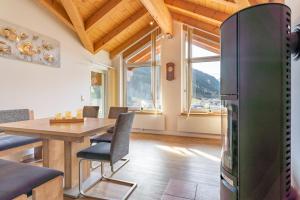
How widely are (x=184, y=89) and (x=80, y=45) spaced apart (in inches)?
117

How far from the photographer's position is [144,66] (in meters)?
5.78

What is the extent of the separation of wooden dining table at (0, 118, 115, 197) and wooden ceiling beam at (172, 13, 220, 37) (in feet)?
12.0

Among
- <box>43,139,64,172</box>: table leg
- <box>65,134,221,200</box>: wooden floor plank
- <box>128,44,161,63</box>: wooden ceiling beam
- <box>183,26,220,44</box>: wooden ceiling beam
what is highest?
<box>183,26,220,44</box>: wooden ceiling beam

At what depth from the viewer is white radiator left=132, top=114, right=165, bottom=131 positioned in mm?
5281

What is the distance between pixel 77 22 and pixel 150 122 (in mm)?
3160

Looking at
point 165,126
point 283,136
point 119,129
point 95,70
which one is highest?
point 95,70

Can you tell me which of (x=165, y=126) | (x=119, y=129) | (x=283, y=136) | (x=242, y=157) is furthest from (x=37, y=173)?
(x=165, y=126)

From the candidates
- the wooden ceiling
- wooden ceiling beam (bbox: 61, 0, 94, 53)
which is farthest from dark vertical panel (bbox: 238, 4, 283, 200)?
wooden ceiling beam (bbox: 61, 0, 94, 53)

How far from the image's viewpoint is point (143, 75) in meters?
5.82

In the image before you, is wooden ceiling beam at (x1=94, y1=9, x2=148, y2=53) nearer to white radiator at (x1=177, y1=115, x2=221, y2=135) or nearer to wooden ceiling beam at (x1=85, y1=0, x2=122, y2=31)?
wooden ceiling beam at (x1=85, y1=0, x2=122, y2=31)

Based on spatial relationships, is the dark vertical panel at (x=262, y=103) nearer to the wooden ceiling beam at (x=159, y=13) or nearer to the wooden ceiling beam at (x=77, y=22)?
the wooden ceiling beam at (x=159, y=13)

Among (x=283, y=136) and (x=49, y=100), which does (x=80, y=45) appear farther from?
(x=283, y=136)

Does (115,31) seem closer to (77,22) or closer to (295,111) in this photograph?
(77,22)

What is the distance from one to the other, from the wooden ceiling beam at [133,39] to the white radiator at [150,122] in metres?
2.12
